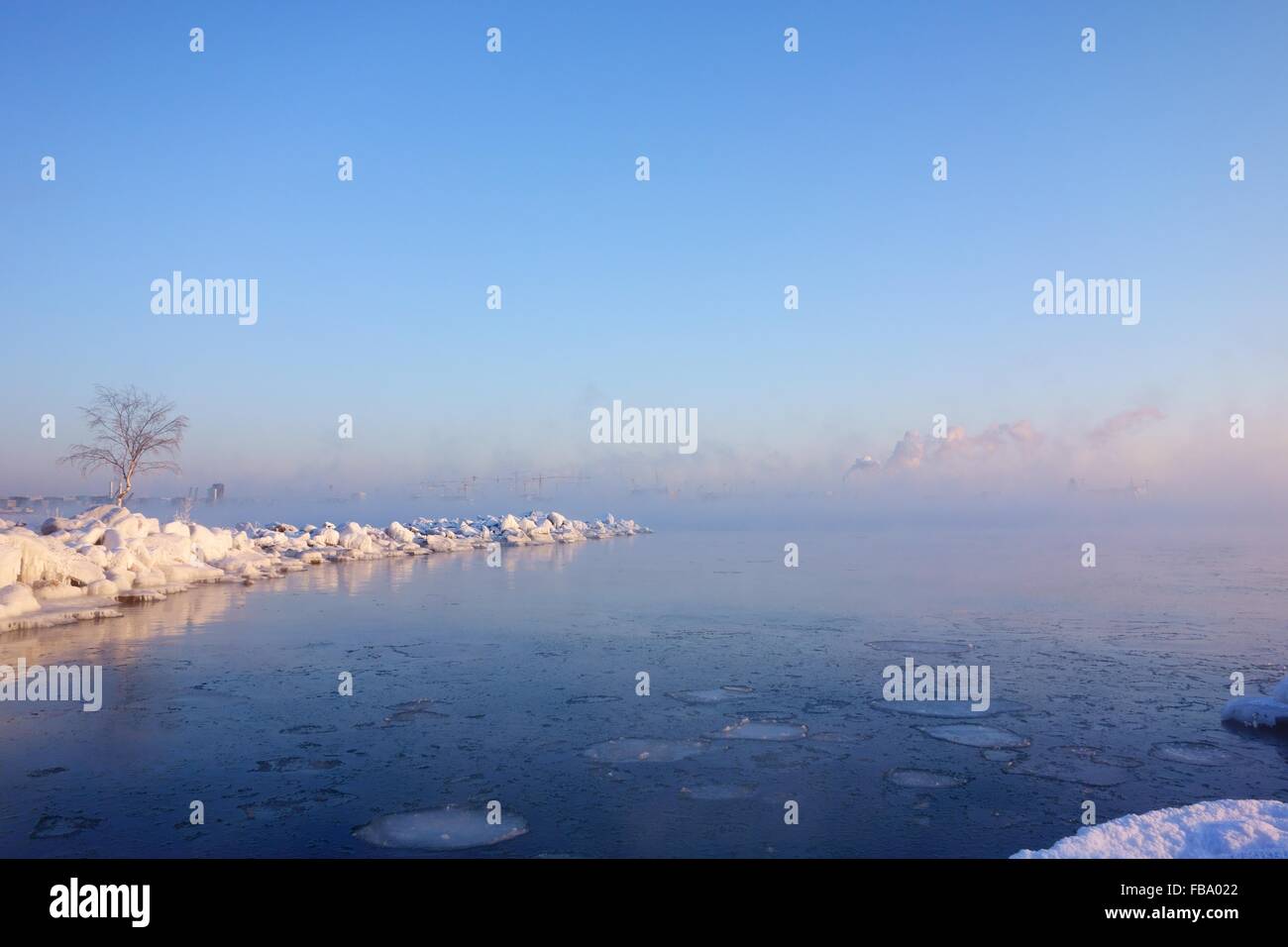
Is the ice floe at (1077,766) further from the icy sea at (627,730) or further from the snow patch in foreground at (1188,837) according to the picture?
the snow patch in foreground at (1188,837)

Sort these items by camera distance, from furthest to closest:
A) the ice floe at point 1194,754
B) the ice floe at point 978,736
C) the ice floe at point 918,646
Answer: the ice floe at point 918,646 < the ice floe at point 978,736 < the ice floe at point 1194,754

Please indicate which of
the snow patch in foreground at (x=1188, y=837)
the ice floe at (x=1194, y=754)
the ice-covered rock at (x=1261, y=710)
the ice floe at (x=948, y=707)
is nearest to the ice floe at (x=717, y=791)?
the snow patch in foreground at (x=1188, y=837)

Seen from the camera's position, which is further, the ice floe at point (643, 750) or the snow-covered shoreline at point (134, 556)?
the snow-covered shoreline at point (134, 556)

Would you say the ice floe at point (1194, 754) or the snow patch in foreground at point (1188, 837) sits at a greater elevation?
the snow patch in foreground at point (1188, 837)

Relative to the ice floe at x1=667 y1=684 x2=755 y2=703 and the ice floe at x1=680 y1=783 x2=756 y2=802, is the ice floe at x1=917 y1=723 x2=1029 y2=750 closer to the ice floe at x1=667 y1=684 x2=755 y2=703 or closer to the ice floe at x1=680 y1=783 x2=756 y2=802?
the ice floe at x1=667 y1=684 x2=755 y2=703

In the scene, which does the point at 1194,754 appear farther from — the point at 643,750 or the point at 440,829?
the point at 440,829

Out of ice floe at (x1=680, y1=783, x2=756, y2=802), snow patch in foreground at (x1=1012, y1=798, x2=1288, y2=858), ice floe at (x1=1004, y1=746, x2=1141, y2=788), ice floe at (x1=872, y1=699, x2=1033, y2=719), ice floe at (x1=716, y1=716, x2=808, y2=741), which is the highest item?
snow patch in foreground at (x1=1012, y1=798, x2=1288, y2=858)

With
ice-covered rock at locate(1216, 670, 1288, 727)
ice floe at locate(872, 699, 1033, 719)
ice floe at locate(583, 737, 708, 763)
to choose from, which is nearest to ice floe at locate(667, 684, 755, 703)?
ice floe at locate(872, 699, 1033, 719)
